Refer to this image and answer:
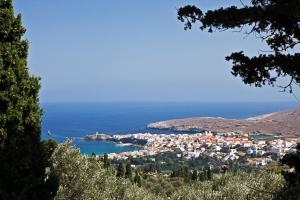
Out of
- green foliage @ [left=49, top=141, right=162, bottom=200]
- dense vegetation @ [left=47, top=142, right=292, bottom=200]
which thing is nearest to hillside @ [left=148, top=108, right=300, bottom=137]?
dense vegetation @ [left=47, top=142, right=292, bottom=200]

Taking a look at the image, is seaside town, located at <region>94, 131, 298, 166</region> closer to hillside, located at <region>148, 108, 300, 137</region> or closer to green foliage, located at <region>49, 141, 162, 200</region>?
hillside, located at <region>148, 108, 300, 137</region>

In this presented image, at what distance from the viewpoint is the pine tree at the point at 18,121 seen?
1103 cm

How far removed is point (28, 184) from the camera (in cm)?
1123

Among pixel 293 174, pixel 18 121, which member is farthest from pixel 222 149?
pixel 18 121

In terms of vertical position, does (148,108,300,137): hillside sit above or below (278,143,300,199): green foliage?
below

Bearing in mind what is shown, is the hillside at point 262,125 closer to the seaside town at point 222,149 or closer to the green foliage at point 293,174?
the seaside town at point 222,149

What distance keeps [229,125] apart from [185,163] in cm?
9032

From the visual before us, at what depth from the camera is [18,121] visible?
11.3 metres

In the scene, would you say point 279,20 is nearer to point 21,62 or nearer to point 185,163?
point 21,62

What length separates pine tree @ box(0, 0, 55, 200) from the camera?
11.0 m

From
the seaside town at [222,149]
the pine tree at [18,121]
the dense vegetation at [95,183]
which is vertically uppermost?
the pine tree at [18,121]

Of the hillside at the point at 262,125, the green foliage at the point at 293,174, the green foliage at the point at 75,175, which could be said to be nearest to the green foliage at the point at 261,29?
the green foliage at the point at 293,174

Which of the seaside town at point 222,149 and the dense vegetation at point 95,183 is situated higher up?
the dense vegetation at point 95,183

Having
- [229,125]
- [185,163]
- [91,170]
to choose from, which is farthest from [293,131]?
[91,170]
